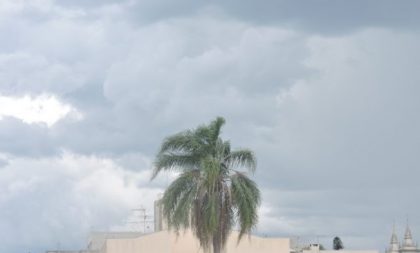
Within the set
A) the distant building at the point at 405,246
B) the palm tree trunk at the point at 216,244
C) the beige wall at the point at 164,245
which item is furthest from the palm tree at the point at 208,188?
the distant building at the point at 405,246

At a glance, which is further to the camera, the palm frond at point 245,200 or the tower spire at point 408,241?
the tower spire at point 408,241

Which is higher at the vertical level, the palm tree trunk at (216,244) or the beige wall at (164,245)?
the beige wall at (164,245)

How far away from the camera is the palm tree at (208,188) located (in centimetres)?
4812

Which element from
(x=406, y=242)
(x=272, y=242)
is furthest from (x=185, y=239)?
(x=406, y=242)

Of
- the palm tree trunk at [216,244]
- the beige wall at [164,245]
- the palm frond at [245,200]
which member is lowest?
the palm tree trunk at [216,244]

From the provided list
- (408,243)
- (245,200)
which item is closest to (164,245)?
(245,200)

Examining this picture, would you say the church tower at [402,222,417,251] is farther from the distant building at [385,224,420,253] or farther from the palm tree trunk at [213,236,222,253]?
the palm tree trunk at [213,236,222,253]

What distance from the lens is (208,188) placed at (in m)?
48.3

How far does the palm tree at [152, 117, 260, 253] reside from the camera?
48125 mm

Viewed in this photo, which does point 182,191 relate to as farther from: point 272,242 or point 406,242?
point 406,242

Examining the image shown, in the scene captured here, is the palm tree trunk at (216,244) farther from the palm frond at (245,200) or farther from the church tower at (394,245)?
the church tower at (394,245)

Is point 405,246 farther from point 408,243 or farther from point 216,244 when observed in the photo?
point 216,244

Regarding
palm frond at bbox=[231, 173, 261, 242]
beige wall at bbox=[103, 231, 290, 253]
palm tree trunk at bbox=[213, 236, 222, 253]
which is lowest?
palm tree trunk at bbox=[213, 236, 222, 253]

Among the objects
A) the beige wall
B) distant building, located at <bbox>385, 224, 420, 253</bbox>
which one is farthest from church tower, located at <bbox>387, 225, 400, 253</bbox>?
the beige wall
